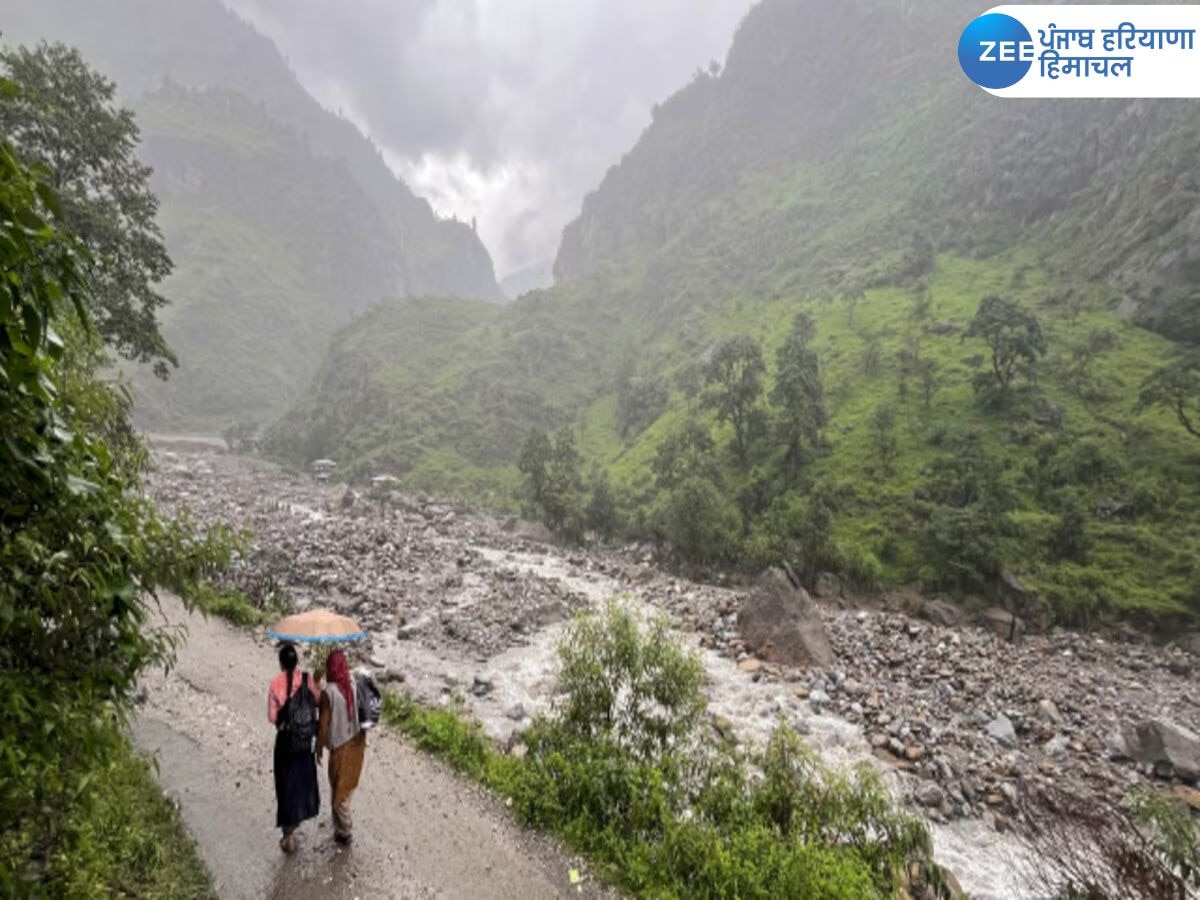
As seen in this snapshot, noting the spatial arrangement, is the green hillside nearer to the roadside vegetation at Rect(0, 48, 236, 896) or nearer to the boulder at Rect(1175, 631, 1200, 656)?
the roadside vegetation at Rect(0, 48, 236, 896)

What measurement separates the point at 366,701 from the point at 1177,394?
143 feet

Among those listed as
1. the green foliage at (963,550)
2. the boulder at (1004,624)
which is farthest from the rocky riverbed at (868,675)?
the green foliage at (963,550)

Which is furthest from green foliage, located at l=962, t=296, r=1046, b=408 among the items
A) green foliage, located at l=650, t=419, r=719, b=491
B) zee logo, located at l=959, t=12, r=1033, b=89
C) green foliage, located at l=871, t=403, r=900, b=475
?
zee logo, located at l=959, t=12, r=1033, b=89

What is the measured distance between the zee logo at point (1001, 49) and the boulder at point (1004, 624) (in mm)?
21039

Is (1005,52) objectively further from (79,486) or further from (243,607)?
(243,607)

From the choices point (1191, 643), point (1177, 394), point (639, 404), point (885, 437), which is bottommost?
point (1191, 643)

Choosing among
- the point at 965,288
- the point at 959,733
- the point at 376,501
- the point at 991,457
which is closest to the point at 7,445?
the point at 959,733

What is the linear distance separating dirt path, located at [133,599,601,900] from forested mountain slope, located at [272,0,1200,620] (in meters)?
24.9

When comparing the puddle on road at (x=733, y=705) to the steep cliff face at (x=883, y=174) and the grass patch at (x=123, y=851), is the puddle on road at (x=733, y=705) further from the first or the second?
the steep cliff face at (x=883, y=174)

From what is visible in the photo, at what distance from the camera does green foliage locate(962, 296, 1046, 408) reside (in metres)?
39.7

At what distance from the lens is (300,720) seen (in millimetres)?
7094

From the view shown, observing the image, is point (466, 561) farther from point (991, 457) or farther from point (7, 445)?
point (991, 457)

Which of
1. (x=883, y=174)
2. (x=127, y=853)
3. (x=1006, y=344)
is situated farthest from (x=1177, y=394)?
(x=883, y=174)
